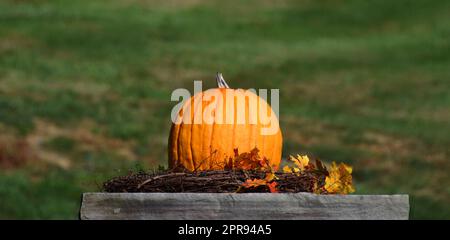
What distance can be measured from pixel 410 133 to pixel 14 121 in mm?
6657

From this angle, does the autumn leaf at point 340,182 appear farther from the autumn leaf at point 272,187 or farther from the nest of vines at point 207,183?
the autumn leaf at point 272,187

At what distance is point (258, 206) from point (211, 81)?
17.3m

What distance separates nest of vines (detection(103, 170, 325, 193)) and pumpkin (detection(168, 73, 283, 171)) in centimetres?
60

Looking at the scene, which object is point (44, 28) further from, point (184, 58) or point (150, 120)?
point (150, 120)

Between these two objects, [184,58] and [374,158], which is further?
[184,58]

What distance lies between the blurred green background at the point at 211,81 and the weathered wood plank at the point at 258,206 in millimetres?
2679

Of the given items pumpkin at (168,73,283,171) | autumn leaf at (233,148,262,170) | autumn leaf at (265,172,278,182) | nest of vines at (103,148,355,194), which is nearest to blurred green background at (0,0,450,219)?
pumpkin at (168,73,283,171)

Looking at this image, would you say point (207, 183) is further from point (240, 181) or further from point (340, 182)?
point (340, 182)

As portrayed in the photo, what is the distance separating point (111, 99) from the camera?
59.7ft

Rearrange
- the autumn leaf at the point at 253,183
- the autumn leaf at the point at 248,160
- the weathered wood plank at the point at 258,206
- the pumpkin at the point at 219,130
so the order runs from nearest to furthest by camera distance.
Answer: the weathered wood plank at the point at 258,206 → the autumn leaf at the point at 253,183 → the autumn leaf at the point at 248,160 → the pumpkin at the point at 219,130

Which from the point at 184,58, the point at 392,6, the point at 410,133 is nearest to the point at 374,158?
the point at 410,133

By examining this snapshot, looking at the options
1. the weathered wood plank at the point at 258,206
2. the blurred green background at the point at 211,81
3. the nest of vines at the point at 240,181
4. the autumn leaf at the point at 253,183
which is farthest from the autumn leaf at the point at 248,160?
the blurred green background at the point at 211,81

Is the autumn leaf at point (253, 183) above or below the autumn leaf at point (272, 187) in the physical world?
above

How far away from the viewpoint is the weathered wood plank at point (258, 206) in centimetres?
353
